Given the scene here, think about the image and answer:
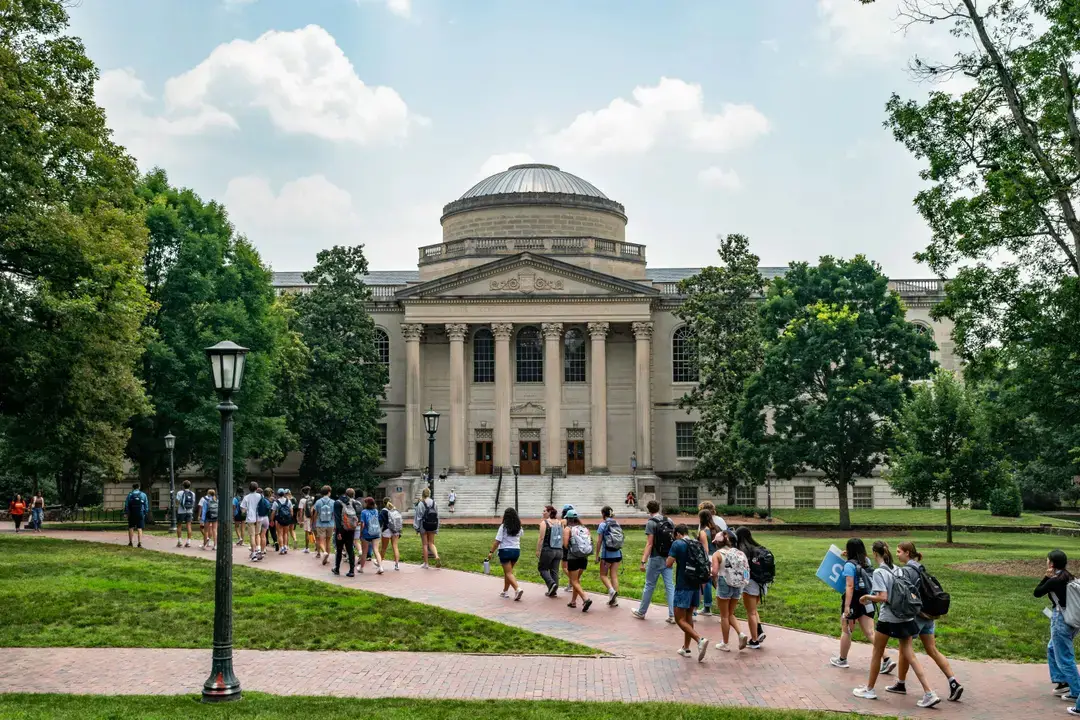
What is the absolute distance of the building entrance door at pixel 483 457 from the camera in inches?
2499

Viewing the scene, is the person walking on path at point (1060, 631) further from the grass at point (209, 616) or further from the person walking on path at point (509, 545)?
the person walking on path at point (509, 545)

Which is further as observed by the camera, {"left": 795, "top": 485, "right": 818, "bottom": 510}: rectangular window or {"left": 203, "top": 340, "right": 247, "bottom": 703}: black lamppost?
{"left": 795, "top": 485, "right": 818, "bottom": 510}: rectangular window

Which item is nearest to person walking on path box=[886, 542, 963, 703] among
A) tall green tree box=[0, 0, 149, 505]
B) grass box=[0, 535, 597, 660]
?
grass box=[0, 535, 597, 660]

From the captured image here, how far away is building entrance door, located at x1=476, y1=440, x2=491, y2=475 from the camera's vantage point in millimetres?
63469

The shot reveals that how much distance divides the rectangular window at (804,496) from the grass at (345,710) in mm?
53304

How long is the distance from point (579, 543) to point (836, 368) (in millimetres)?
28838

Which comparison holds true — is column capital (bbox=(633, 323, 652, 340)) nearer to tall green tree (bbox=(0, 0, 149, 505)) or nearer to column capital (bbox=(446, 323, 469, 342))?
column capital (bbox=(446, 323, 469, 342))

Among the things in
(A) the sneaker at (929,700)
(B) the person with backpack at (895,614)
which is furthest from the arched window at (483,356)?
(A) the sneaker at (929,700)

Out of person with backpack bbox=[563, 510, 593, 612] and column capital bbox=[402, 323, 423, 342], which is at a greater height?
column capital bbox=[402, 323, 423, 342]

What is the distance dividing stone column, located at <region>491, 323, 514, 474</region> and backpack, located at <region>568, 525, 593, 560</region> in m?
42.0

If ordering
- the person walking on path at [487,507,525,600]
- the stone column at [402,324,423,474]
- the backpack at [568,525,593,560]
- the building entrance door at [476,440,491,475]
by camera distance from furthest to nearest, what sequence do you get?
the building entrance door at [476,440,491,475] → the stone column at [402,324,423,474] → the person walking on path at [487,507,525,600] → the backpack at [568,525,593,560]

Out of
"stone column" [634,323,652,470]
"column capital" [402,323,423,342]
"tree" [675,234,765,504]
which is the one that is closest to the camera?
"tree" [675,234,765,504]

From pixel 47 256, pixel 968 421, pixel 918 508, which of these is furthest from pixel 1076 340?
pixel 918 508

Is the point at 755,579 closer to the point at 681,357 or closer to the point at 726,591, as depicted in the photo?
the point at 726,591
